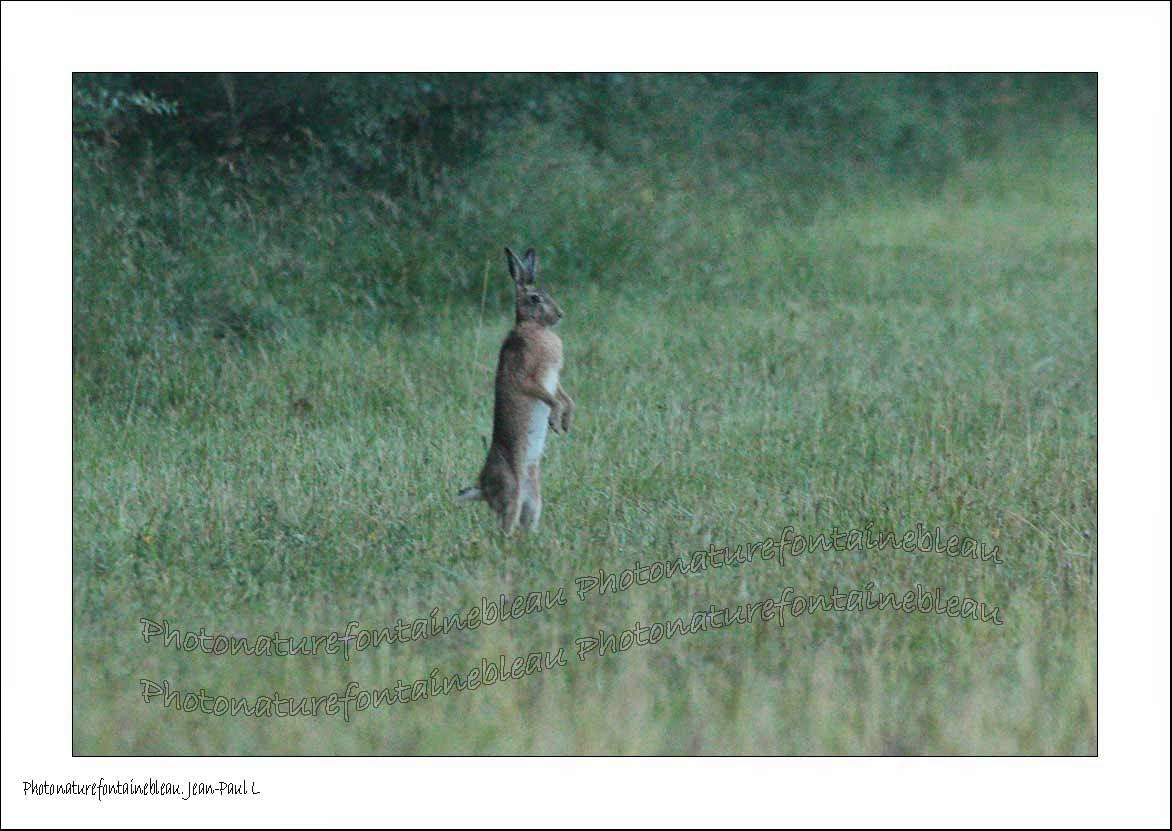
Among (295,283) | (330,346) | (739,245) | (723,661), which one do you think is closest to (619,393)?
(330,346)

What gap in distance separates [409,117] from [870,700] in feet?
26.2

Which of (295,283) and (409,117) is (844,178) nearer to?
(409,117)

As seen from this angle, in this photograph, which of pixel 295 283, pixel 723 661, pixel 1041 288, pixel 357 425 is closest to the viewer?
pixel 723 661

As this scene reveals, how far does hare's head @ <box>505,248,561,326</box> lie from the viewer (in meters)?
5.96

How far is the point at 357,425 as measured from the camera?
765 centimetres

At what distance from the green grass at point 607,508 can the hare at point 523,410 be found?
18 cm

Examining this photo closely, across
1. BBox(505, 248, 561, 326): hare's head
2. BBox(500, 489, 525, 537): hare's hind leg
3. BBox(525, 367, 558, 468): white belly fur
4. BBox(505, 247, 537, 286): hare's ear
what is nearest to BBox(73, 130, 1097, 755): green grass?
BBox(500, 489, 525, 537): hare's hind leg

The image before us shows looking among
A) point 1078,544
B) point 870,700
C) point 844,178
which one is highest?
point 844,178

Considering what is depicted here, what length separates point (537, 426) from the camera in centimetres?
593

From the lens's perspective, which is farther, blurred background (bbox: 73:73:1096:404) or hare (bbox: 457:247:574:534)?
blurred background (bbox: 73:73:1096:404)

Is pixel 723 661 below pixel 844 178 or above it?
below

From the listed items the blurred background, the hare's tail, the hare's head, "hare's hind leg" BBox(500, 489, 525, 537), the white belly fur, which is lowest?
"hare's hind leg" BBox(500, 489, 525, 537)

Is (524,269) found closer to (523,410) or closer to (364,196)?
(523,410)

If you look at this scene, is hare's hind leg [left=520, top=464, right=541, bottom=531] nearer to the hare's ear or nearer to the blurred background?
the hare's ear
